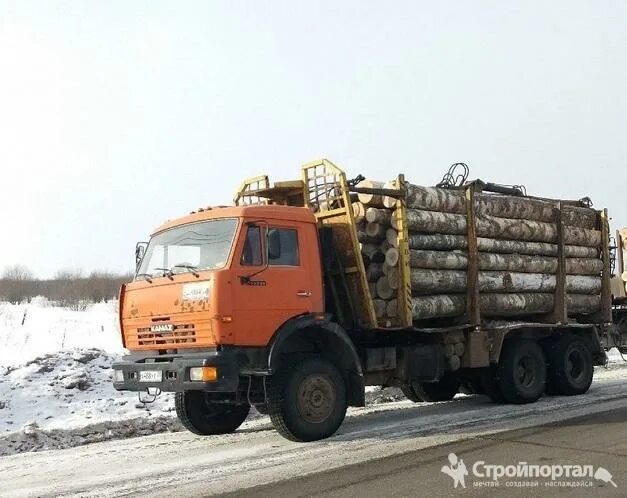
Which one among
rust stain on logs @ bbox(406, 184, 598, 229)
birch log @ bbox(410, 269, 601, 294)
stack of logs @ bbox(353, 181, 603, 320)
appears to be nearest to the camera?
stack of logs @ bbox(353, 181, 603, 320)

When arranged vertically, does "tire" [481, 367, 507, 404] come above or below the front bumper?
below

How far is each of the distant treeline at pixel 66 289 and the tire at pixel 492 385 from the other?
4987 cm

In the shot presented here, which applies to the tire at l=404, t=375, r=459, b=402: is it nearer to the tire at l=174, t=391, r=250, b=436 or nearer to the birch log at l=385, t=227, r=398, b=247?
the birch log at l=385, t=227, r=398, b=247

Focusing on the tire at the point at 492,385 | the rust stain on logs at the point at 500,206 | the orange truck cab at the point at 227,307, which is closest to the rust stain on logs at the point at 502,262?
the rust stain on logs at the point at 500,206

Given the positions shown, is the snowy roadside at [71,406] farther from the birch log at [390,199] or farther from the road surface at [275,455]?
the birch log at [390,199]

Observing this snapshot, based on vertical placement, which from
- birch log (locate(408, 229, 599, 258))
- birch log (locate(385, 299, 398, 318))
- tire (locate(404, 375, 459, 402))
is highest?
birch log (locate(408, 229, 599, 258))

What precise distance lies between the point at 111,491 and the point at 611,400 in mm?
8014

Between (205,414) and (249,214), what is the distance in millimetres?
2946

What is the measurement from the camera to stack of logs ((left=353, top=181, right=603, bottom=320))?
10.2 meters

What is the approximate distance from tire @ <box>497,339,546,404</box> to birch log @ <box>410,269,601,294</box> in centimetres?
94

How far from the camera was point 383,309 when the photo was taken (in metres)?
10.0

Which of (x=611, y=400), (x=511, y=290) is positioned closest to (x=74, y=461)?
(x=511, y=290)

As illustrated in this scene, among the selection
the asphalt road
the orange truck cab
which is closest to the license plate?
the orange truck cab

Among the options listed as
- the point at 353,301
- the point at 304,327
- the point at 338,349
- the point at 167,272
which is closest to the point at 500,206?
the point at 353,301
